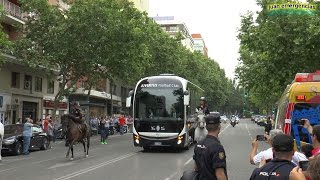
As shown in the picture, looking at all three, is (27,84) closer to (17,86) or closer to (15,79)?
(17,86)


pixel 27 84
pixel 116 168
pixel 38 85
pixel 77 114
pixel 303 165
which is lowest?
pixel 116 168

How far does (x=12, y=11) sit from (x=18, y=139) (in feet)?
55.4

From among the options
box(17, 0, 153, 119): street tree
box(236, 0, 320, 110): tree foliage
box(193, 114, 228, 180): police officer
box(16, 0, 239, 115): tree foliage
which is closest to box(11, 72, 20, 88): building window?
box(17, 0, 153, 119): street tree

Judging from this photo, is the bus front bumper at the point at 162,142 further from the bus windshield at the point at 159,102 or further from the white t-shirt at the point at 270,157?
the white t-shirt at the point at 270,157

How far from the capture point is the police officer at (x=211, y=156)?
5.56 meters

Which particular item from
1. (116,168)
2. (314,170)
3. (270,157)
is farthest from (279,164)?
(116,168)

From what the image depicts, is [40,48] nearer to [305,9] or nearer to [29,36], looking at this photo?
[29,36]

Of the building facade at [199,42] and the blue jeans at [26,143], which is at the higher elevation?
the building facade at [199,42]

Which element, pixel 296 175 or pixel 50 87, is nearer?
pixel 296 175

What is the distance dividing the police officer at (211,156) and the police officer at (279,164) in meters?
0.92

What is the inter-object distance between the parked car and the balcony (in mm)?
13060

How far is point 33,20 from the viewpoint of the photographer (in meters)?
37.3

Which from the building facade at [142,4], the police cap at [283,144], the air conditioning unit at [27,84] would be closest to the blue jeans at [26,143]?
the air conditioning unit at [27,84]

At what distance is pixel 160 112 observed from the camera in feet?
74.6
